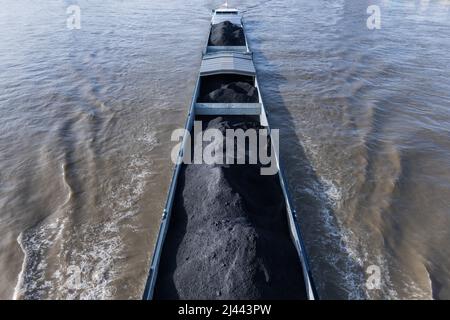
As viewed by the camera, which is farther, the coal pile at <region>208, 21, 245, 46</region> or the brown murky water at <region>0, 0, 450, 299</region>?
the coal pile at <region>208, 21, 245, 46</region>

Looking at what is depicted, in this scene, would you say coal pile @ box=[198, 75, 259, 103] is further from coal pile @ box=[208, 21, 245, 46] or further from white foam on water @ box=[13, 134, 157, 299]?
coal pile @ box=[208, 21, 245, 46]

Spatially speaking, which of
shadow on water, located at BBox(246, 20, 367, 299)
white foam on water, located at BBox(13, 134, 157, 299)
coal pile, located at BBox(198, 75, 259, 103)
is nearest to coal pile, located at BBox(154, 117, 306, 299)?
shadow on water, located at BBox(246, 20, 367, 299)

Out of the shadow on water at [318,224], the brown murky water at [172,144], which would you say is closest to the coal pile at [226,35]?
the brown murky water at [172,144]

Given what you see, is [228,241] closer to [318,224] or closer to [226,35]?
[318,224]

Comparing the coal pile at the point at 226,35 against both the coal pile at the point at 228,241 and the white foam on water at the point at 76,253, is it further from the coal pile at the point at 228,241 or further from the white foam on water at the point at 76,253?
the coal pile at the point at 228,241

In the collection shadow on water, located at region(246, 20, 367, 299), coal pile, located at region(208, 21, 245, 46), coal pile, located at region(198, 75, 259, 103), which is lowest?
shadow on water, located at region(246, 20, 367, 299)

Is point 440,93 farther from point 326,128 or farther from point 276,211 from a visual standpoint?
point 276,211
